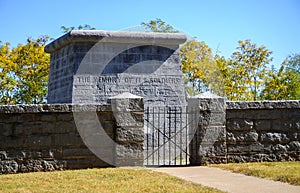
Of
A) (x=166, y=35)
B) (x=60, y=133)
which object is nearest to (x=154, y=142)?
(x=166, y=35)

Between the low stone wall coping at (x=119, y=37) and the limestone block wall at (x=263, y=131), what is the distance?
12.3 feet

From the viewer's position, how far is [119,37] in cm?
1192

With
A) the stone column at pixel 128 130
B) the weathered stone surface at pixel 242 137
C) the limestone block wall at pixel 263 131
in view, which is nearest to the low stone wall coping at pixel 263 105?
the limestone block wall at pixel 263 131

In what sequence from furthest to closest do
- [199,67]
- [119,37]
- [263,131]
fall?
1. [199,67]
2. [119,37]
3. [263,131]

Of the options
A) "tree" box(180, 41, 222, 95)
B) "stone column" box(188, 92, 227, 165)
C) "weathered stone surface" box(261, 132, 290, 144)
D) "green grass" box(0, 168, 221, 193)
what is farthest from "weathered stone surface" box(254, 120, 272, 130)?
"tree" box(180, 41, 222, 95)

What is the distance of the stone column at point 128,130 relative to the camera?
8570mm

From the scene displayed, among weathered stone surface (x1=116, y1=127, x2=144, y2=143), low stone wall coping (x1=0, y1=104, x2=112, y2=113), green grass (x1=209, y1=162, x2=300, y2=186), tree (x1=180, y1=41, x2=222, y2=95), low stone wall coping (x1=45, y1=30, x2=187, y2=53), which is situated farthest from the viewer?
tree (x1=180, y1=41, x2=222, y2=95)

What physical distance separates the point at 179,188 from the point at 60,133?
10.4ft

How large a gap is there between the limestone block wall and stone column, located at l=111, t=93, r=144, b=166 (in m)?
1.90

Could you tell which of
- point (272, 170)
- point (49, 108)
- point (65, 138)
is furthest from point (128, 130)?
point (272, 170)

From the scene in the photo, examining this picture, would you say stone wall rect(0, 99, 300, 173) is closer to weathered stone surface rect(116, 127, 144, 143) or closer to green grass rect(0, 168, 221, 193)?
weathered stone surface rect(116, 127, 144, 143)

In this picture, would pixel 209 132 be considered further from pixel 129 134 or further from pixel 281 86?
pixel 281 86

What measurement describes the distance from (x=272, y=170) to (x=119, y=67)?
5.61 meters

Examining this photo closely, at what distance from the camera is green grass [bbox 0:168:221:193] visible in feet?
20.2
